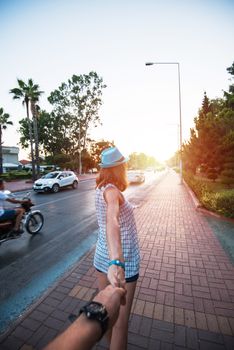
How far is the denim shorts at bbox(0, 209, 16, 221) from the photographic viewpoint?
4895mm

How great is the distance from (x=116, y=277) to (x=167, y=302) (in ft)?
7.81

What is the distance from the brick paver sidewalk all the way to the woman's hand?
175cm

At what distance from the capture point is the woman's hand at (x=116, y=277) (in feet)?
3.74

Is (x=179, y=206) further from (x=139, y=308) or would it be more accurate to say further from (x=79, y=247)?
(x=139, y=308)

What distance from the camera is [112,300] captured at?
1.01 metres

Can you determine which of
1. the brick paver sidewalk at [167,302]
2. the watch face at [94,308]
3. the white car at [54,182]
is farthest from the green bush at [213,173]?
the watch face at [94,308]

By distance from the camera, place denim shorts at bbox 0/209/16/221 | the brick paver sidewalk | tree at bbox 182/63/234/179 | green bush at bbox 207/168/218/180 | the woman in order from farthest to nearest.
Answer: green bush at bbox 207/168/218/180
tree at bbox 182/63/234/179
denim shorts at bbox 0/209/16/221
the brick paver sidewalk
the woman

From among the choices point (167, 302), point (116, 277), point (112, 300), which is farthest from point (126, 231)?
point (167, 302)

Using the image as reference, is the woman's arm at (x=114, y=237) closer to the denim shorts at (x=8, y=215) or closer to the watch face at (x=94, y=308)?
the watch face at (x=94, y=308)

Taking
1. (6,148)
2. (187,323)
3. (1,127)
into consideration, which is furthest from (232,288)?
(6,148)

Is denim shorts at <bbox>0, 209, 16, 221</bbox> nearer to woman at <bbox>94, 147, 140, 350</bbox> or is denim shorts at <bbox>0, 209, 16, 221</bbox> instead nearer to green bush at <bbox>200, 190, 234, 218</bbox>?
woman at <bbox>94, 147, 140, 350</bbox>

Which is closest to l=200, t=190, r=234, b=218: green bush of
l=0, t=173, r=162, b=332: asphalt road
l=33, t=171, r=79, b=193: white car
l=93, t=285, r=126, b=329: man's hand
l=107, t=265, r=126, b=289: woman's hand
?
l=0, t=173, r=162, b=332: asphalt road

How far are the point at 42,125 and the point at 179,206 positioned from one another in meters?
40.9

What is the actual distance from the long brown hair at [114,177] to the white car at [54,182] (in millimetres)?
14763
